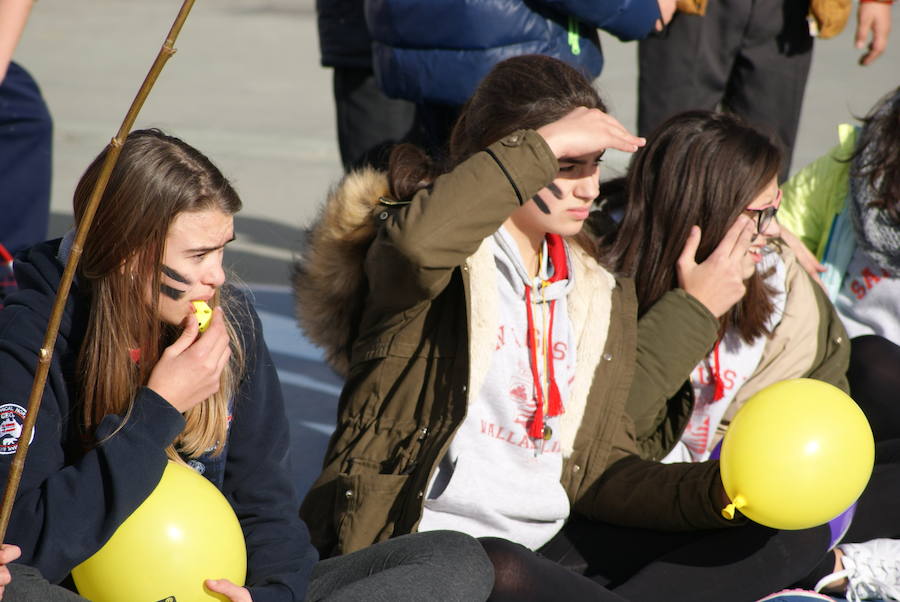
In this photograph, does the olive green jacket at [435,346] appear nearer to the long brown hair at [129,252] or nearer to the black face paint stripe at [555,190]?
the black face paint stripe at [555,190]

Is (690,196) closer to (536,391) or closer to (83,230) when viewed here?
(536,391)

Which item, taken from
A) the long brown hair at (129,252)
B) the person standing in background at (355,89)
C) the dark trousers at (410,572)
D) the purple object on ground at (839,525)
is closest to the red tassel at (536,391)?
the dark trousers at (410,572)

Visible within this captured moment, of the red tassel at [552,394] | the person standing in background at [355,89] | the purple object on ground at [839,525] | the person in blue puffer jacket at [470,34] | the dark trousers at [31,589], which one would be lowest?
the purple object on ground at [839,525]

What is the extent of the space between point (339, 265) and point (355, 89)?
4.34 ft

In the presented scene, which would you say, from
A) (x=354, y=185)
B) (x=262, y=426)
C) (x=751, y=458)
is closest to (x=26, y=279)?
(x=262, y=426)

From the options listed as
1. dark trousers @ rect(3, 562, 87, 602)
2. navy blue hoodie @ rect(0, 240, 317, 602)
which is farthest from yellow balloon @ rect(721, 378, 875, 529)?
dark trousers @ rect(3, 562, 87, 602)

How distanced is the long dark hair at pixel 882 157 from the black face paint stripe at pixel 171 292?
64.9 inches

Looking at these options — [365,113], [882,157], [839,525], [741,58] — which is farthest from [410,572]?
[741,58]

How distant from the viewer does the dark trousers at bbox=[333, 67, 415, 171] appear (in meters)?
3.45

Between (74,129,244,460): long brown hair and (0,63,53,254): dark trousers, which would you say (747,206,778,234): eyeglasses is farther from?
(0,63,53,254): dark trousers

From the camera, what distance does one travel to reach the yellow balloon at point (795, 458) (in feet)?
6.75

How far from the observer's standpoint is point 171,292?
6.07 feet

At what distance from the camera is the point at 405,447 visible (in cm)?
214

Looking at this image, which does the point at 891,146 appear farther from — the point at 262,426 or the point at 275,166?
the point at 275,166
